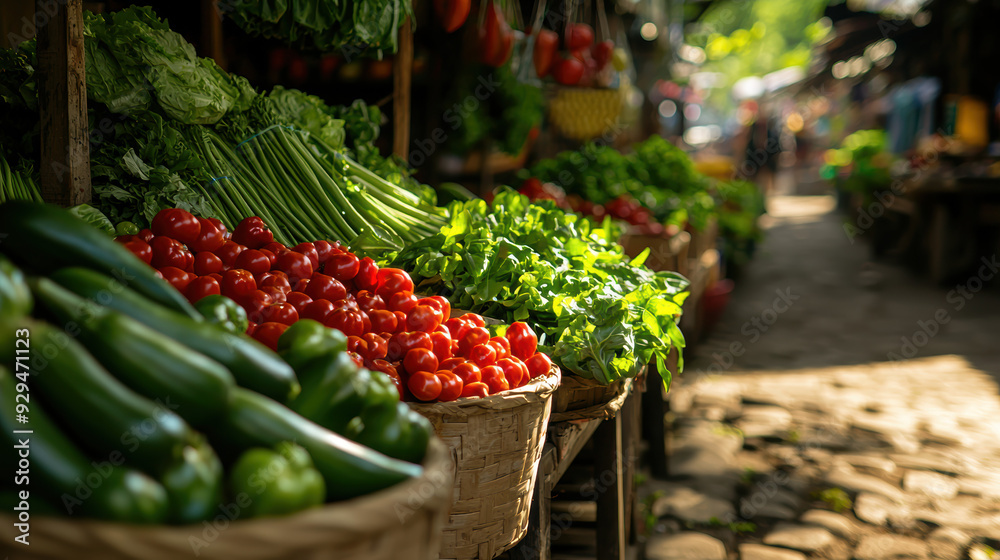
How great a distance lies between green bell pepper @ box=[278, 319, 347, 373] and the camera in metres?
1.26

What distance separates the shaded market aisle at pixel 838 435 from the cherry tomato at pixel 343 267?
7.56 ft

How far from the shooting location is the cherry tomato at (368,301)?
2.02 meters

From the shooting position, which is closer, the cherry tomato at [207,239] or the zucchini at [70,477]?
the zucchini at [70,477]

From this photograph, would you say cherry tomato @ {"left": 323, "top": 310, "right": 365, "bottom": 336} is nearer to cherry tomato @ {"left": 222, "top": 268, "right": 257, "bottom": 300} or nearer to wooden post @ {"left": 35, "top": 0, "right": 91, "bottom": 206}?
cherry tomato @ {"left": 222, "top": 268, "right": 257, "bottom": 300}

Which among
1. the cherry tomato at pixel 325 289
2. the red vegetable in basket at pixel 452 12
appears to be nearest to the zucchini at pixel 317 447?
the cherry tomato at pixel 325 289

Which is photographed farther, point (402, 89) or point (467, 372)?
point (402, 89)

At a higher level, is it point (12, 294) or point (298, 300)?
point (12, 294)

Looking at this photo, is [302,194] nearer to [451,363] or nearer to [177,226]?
[177,226]

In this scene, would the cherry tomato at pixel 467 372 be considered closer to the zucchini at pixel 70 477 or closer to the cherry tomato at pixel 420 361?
the cherry tomato at pixel 420 361

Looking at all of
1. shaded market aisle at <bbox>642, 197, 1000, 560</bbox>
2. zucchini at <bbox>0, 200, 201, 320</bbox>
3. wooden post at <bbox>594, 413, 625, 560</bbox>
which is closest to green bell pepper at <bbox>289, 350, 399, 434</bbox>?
zucchini at <bbox>0, 200, 201, 320</bbox>

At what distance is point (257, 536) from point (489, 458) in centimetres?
84

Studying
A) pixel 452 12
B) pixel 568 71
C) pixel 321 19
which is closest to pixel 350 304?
pixel 321 19

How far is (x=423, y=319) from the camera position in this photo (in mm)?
1949

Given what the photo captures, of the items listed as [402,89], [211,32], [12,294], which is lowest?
[12,294]
